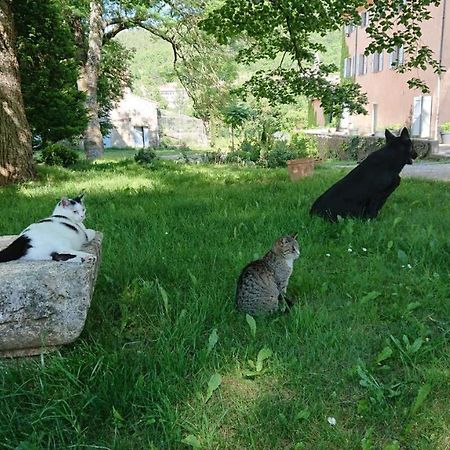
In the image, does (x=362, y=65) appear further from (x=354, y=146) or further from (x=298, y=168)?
(x=298, y=168)

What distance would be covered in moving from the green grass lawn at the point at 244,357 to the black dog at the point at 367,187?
0.46 meters

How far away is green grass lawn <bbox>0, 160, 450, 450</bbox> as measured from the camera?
222 centimetres

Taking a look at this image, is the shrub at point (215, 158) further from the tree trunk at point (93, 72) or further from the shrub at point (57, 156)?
the tree trunk at point (93, 72)

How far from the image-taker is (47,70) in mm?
14062

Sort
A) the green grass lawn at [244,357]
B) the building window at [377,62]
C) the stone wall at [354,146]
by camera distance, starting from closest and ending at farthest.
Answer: the green grass lawn at [244,357], the stone wall at [354,146], the building window at [377,62]

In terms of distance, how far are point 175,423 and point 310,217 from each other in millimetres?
4097

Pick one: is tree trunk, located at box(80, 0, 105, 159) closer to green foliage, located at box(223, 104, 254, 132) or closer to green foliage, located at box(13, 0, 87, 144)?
green foliage, located at box(13, 0, 87, 144)

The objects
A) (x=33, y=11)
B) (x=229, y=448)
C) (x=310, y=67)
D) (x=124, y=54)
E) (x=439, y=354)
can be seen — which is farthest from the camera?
(x=124, y=54)

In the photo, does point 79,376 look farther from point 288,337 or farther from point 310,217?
point 310,217

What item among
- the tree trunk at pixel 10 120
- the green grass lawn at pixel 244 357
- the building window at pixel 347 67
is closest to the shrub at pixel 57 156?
the tree trunk at pixel 10 120

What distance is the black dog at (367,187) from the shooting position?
5.84 meters

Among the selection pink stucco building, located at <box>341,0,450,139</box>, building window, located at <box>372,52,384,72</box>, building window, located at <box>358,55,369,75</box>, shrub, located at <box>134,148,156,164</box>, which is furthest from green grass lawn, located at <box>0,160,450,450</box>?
building window, located at <box>358,55,369,75</box>

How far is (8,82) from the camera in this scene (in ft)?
30.6

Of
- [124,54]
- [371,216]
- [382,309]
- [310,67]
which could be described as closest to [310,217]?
[371,216]
